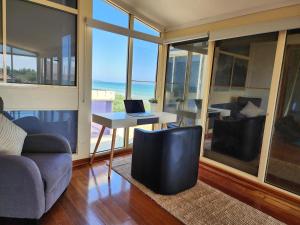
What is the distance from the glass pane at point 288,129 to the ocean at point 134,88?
2.16m

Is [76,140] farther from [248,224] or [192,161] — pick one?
[248,224]

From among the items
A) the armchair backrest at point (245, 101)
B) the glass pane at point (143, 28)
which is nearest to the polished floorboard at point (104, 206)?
the armchair backrest at point (245, 101)

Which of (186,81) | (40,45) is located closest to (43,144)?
(40,45)

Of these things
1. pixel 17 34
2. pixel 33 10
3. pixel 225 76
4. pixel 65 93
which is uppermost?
pixel 33 10

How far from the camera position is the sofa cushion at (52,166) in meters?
1.71

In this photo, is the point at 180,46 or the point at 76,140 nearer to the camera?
the point at 76,140

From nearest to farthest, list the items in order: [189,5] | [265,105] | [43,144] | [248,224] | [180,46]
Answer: [248,224], [43,144], [265,105], [189,5], [180,46]

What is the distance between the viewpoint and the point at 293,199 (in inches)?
93.0

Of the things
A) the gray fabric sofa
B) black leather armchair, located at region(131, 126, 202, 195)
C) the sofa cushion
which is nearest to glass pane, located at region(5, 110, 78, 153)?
the sofa cushion

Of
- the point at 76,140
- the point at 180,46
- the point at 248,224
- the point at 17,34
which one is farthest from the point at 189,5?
the point at 248,224

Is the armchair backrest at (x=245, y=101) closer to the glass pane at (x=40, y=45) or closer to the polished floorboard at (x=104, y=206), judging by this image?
the polished floorboard at (x=104, y=206)

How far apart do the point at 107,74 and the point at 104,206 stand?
2004 mm

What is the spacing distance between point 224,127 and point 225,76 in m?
0.78

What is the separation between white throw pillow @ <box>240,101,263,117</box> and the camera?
2685mm
